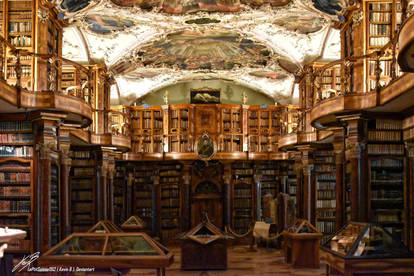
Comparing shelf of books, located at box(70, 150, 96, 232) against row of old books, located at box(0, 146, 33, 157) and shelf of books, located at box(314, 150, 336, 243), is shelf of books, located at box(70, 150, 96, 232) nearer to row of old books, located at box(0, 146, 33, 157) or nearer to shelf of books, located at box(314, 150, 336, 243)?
row of old books, located at box(0, 146, 33, 157)

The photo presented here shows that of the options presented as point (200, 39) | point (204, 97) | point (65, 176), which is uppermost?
point (200, 39)

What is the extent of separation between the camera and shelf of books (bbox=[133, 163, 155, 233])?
72.9 ft

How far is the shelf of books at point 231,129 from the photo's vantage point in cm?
2164

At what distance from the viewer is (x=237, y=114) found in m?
22.1

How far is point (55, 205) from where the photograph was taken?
43.3 ft

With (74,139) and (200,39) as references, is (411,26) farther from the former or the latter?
(200,39)

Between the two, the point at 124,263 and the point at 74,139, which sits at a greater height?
the point at 74,139

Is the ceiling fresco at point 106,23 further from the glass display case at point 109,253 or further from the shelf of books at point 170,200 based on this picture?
the glass display case at point 109,253

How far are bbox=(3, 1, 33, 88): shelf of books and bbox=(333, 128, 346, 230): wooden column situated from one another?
7.03 metres

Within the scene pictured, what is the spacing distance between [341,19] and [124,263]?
7.44 metres

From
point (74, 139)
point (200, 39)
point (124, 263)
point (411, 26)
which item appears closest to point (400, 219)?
point (124, 263)

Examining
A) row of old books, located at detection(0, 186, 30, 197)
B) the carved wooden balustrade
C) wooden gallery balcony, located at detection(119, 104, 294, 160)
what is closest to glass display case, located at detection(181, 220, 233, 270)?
row of old books, located at detection(0, 186, 30, 197)

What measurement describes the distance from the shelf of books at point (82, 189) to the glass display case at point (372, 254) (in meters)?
10.8

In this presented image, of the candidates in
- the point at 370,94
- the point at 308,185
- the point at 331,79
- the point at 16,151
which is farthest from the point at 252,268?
the point at 331,79
